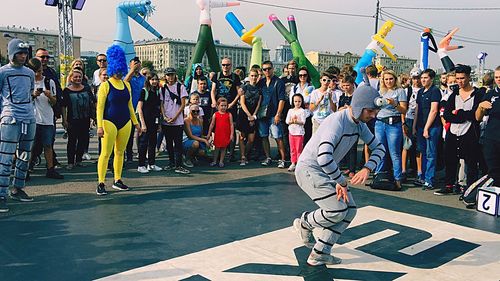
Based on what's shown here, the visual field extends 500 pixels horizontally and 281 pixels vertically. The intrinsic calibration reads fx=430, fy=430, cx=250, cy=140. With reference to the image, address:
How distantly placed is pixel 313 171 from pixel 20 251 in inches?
113

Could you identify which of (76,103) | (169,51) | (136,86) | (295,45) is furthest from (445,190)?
(169,51)

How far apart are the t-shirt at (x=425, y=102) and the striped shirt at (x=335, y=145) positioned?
351cm

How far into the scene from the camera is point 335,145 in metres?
3.68

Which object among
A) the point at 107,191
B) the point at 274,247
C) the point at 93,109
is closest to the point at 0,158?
the point at 107,191

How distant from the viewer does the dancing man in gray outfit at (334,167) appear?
362 cm

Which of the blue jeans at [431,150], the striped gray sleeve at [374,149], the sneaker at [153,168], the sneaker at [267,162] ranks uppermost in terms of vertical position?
the striped gray sleeve at [374,149]

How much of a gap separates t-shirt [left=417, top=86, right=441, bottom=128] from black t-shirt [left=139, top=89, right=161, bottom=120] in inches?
181

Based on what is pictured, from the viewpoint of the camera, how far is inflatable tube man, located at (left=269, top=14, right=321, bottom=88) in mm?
12188

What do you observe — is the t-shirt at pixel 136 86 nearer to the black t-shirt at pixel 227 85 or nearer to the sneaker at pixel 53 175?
the black t-shirt at pixel 227 85

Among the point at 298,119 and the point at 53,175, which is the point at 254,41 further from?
the point at 53,175

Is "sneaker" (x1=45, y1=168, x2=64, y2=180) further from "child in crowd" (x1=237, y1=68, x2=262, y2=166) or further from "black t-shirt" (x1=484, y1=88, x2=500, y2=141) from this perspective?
"black t-shirt" (x1=484, y1=88, x2=500, y2=141)

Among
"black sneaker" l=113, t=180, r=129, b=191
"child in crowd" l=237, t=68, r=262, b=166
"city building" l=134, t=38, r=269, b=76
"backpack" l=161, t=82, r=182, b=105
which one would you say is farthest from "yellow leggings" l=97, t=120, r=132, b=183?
"city building" l=134, t=38, r=269, b=76

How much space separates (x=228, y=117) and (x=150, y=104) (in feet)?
5.34

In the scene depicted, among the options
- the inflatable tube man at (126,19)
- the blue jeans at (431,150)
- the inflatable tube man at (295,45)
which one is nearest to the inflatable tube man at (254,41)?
the inflatable tube man at (295,45)
